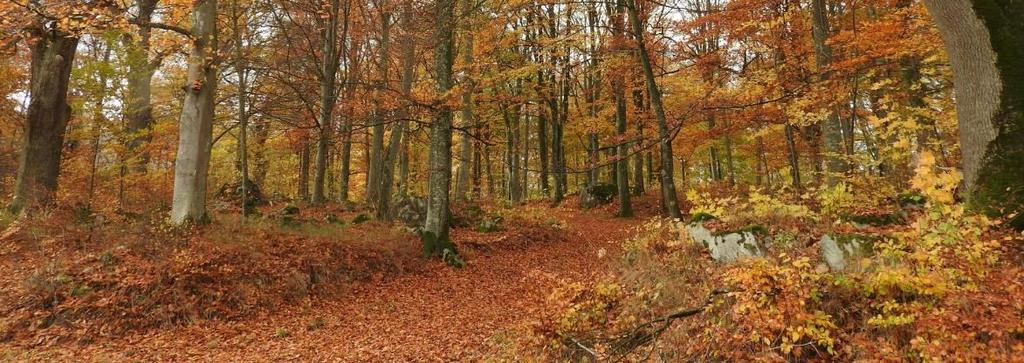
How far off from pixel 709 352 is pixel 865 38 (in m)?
8.63

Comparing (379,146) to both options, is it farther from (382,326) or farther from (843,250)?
(843,250)

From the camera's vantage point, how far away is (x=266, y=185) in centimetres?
2742

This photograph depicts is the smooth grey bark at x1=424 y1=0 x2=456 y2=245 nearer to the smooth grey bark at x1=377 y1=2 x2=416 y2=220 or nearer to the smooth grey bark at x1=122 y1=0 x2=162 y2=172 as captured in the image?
the smooth grey bark at x1=377 y1=2 x2=416 y2=220

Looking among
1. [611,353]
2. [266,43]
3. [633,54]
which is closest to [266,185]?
[266,43]

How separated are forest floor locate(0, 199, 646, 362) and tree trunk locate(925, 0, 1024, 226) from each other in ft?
13.4

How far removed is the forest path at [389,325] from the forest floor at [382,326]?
0.04 feet

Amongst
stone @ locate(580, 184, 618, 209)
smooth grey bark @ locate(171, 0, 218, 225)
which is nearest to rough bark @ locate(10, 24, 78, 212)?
smooth grey bark @ locate(171, 0, 218, 225)

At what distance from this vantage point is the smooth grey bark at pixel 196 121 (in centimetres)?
896

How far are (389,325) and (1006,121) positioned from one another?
734 cm

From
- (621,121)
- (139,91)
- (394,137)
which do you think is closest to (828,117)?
(621,121)

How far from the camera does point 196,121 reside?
29.8ft

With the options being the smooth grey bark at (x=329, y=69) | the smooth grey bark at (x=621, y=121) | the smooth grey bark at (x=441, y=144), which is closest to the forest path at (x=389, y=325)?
the smooth grey bark at (x=441, y=144)

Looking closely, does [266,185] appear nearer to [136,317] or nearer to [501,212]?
[501,212]

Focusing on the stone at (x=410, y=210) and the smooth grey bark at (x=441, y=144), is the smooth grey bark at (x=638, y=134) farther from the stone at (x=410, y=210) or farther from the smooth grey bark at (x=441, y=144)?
the stone at (x=410, y=210)
